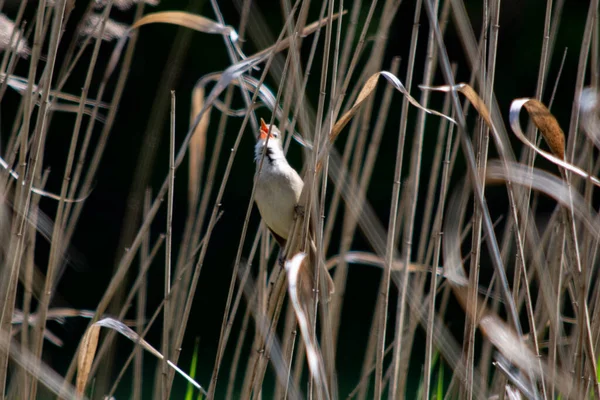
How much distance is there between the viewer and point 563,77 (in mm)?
4742

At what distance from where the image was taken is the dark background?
14.4 feet

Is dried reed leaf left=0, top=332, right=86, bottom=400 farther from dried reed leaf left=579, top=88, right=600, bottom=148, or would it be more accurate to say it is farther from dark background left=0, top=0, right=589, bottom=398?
dark background left=0, top=0, right=589, bottom=398

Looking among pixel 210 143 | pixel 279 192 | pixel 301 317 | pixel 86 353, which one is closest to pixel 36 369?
pixel 86 353

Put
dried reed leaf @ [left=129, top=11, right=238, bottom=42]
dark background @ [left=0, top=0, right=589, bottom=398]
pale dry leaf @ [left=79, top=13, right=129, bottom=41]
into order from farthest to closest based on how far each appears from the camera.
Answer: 1. dark background @ [left=0, top=0, right=589, bottom=398]
2. pale dry leaf @ [left=79, top=13, right=129, bottom=41]
3. dried reed leaf @ [left=129, top=11, right=238, bottom=42]

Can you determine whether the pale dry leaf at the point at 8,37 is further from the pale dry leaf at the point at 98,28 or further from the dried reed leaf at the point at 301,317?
the dried reed leaf at the point at 301,317

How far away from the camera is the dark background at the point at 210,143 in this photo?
14.4 ft

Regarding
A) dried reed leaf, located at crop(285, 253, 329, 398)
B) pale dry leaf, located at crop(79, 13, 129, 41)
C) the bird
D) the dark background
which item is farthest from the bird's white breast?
the dark background

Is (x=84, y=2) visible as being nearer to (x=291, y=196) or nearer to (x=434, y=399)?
(x=291, y=196)

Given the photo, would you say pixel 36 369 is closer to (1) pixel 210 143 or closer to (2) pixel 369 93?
(2) pixel 369 93

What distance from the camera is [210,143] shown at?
4.55 meters

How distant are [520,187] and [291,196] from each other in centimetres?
77

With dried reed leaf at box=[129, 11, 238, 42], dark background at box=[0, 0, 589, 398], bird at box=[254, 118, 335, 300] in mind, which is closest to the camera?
dried reed leaf at box=[129, 11, 238, 42]

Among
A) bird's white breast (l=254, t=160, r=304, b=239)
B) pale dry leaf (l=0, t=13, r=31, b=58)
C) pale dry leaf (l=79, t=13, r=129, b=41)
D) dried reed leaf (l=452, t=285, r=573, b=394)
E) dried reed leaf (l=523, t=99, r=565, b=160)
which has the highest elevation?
pale dry leaf (l=79, t=13, r=129, b=41)

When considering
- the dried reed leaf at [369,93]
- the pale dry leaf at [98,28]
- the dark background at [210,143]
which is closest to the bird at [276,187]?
the pale dry leaf at [98,28]
